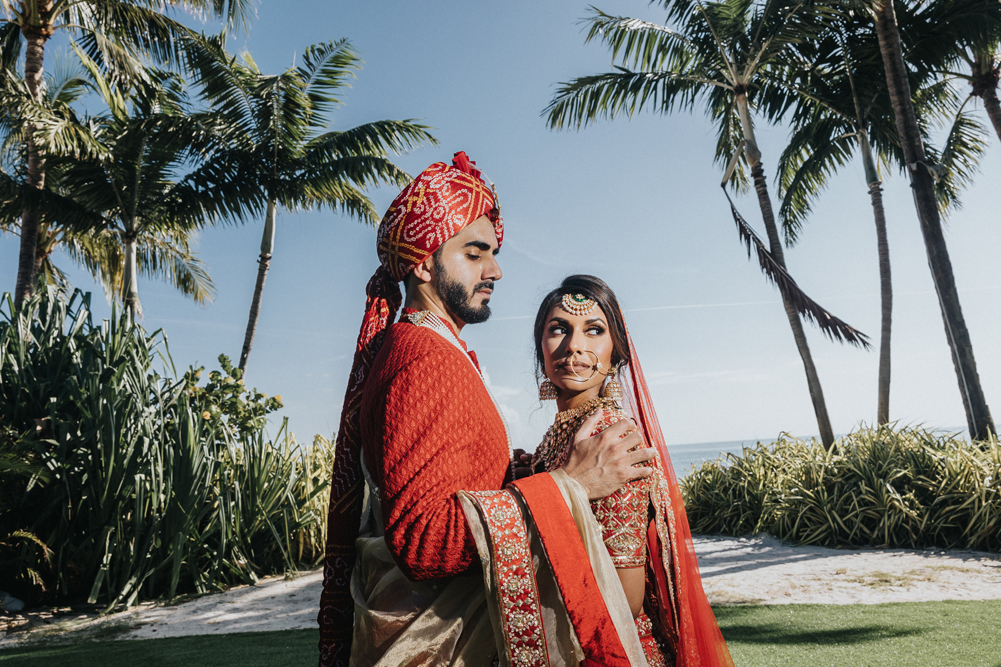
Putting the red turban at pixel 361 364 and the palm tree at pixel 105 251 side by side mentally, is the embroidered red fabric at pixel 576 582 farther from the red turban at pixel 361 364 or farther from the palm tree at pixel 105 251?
the palm tree at pixel 105 251

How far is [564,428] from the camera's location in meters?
1.80

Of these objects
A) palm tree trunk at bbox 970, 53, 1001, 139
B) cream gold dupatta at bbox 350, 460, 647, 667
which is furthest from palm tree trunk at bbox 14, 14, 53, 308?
palm tree trunk at bbox 970, 53, 1001, 139

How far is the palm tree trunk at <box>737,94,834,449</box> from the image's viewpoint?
10.8m

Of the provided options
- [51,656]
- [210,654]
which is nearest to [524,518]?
[210,654]

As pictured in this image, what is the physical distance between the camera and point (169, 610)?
5461mm

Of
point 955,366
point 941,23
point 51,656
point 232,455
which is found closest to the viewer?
point 51,656

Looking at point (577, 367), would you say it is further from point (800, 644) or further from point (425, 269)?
point (800, 644)

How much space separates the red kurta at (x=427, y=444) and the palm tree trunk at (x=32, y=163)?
14.4 meters

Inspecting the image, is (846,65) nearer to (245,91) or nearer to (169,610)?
(245,91)

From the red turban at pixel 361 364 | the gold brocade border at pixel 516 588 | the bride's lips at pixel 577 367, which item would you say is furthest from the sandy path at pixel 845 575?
the gold brocade border at pixel 516 588

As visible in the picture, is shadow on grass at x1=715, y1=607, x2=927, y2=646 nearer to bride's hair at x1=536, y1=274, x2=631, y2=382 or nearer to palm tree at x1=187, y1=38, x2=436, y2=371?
bride's hair at x1=536, y1=274, x2=631, y2=382

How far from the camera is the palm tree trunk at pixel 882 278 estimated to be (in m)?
11.8

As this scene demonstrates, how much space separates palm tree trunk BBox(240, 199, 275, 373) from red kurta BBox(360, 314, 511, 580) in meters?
14.3

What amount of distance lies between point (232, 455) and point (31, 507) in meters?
1.70
